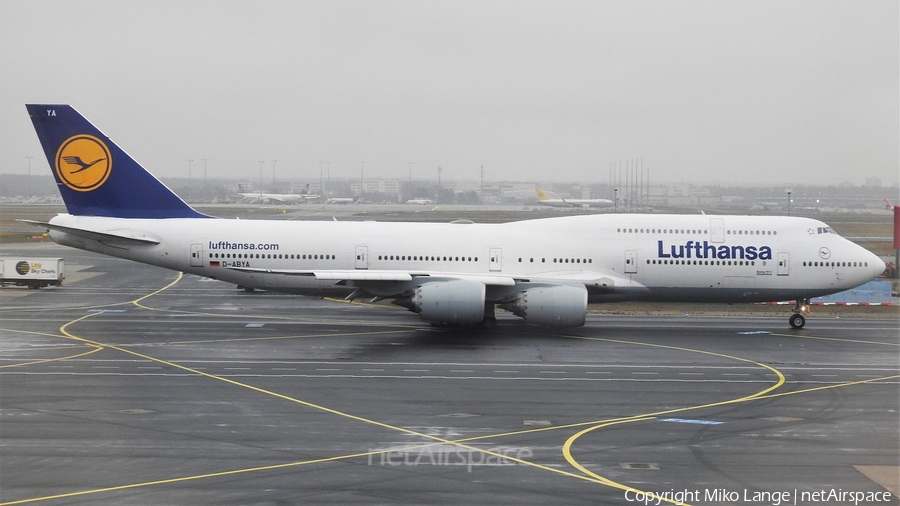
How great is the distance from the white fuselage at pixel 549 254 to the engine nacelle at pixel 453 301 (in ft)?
8.93

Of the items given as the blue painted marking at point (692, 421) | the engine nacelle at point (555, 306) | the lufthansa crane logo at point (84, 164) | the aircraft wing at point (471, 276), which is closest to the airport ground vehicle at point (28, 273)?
the lufthansa crane logo at point (84, 164)

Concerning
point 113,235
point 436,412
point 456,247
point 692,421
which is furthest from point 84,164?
point 692,421

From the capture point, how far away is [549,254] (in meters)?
36.8

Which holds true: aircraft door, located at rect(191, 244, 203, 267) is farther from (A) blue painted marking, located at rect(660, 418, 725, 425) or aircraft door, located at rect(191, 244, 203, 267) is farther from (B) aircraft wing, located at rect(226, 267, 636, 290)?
(A) blue painted marking, located at rect(660, 418, 725, 425)

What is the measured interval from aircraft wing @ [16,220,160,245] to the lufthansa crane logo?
7.73 ft

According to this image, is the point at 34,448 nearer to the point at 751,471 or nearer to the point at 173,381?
the point at 173,381

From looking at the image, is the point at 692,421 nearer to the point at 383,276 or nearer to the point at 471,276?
the point at 471,276

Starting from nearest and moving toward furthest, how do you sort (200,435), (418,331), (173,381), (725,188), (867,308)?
(200,435) < (173,381) < (418,331) < (867,308) < (725,188)

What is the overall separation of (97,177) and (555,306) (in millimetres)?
20855

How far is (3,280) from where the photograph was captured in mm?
47594

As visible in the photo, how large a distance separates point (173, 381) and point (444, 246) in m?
14.8

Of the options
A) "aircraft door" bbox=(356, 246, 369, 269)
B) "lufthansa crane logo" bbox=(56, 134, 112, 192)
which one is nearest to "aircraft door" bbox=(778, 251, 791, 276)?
"aircraft door" bbox=(356, 246, 369, 269)

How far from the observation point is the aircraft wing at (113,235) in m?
36.2

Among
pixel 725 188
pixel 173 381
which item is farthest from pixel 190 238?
pixel 725 188
